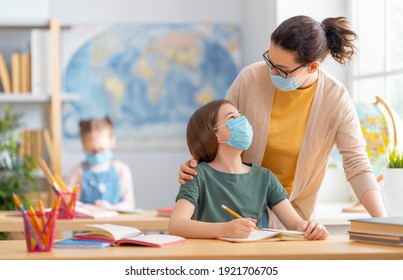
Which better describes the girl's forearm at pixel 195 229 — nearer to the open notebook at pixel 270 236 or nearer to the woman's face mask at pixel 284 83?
the open notebook at pixel 270 236

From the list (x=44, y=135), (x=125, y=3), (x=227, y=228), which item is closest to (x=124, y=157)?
(x=44, y=135)

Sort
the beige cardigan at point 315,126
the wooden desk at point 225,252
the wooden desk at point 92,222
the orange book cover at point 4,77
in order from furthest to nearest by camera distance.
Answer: the orange book cover at point 4,77
the wooden desk at point 92,222
the beige cardigan at point 315,126
the wooden desk at point 225,252

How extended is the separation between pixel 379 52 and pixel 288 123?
60.9 inches

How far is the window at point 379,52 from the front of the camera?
3791mm

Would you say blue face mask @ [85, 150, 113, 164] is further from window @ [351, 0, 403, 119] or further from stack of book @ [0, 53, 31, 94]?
window @ [351, 0, 403, 119]

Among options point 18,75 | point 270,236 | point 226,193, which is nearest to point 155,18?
point 18,75

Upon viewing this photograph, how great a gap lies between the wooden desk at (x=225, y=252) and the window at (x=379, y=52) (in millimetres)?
1850

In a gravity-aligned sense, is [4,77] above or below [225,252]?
above

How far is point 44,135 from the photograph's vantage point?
5.00 metres

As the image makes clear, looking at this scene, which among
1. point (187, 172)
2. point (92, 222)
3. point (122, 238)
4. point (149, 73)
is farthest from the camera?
point (149, 73)

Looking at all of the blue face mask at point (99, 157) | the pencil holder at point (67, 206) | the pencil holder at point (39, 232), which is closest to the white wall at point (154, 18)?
the blue face mask at point (99, 157)

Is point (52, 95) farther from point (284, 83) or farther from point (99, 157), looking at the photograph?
point (284, 83)

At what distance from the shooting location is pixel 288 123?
271 centimetres

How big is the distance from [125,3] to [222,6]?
2.18 feet
